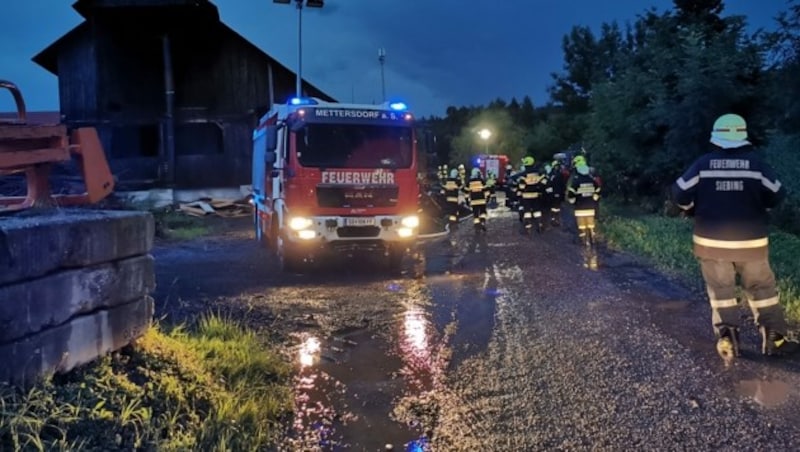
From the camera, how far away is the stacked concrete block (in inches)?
136

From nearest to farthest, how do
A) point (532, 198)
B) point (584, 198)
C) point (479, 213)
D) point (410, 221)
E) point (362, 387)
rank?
point (362, 387), point (410, 221), point (584, 198), point (532, 198), point (479, 213)

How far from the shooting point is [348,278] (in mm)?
10555

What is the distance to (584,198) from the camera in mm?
13422

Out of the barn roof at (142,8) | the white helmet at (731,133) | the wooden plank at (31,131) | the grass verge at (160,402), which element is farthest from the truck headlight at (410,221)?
the barn roof at (142,8)

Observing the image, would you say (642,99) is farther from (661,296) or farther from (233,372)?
(233,372)

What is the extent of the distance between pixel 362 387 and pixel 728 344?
2894mm

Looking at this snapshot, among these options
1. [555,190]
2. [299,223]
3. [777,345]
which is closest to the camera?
[777,345]

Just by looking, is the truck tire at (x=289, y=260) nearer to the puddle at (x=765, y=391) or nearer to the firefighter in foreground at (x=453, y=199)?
the puddle at (x=765, y=391)

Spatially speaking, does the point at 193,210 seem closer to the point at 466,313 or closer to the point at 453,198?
the point at 453,198

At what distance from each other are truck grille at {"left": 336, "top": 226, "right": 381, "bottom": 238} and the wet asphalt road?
648mm

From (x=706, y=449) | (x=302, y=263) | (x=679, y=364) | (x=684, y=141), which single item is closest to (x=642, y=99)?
(x=684, y=141)

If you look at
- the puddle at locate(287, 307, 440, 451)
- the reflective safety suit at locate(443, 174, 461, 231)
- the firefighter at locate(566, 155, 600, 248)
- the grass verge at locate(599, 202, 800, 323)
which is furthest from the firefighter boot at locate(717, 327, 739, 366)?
the reflective safety suit at locate(443, 174, 461, 231)

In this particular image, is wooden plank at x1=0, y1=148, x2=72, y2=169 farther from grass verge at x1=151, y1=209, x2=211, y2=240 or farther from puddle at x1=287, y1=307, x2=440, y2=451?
grass verge at x1=151, y1=209, x2=211, y2=240

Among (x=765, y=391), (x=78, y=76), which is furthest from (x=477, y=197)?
(x=78, y=76)
